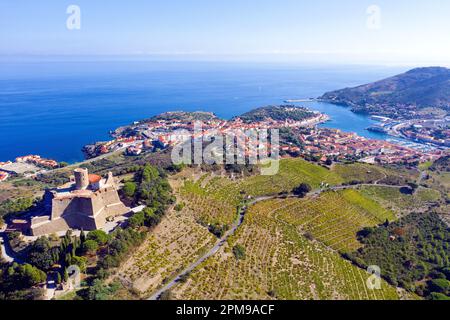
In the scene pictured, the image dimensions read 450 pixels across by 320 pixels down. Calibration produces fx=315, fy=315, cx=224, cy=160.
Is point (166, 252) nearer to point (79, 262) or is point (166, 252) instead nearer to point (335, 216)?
point (79, 262)

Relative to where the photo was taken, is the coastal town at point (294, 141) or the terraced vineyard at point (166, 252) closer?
the terraced vineyard at point (166, 252)

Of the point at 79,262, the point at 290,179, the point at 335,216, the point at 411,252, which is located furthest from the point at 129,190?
the point at 411,252

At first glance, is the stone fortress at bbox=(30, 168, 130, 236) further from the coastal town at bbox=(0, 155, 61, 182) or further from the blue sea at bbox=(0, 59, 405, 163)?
the blue sea at bbox=(0, 59, 405, 163)

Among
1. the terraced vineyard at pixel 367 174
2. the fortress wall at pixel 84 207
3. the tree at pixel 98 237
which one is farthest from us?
the terraced vineyard at pixel 367 174

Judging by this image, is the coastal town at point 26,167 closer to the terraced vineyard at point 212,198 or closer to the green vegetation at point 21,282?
the terraced vineyard at point 212,198

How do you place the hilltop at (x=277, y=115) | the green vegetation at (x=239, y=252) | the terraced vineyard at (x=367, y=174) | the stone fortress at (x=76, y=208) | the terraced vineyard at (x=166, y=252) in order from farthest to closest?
1. the hilltop at (x=277, y=115)
2. the terraced vineyard at (x=367, y=174)
3. the green vegetation at (x=239, y=252)
4. the stone fortress at (x=76, y=208)
5. the terraced vineyard at (x=166, y=252)

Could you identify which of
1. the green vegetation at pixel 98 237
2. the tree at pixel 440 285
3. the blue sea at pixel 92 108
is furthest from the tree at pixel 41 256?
A: the blue sea at pixel 92 108
